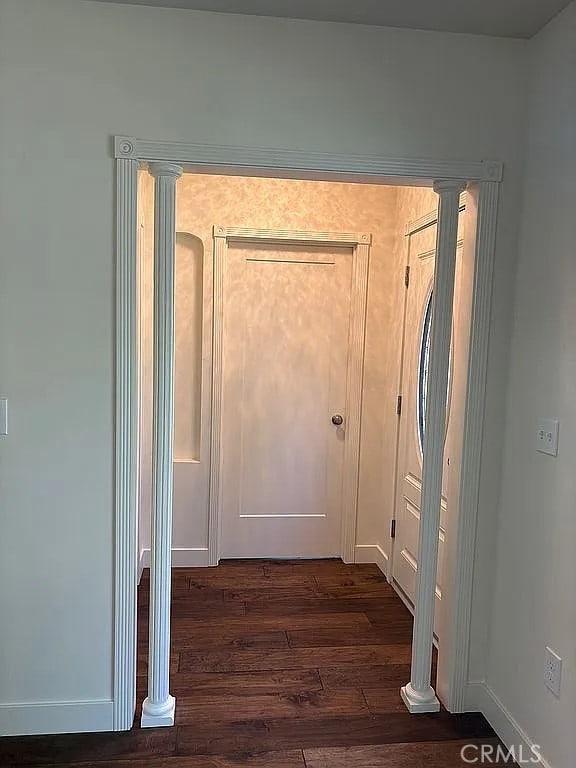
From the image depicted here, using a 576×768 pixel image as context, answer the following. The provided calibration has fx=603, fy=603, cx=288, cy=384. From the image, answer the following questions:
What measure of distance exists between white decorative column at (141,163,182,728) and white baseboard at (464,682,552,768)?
3.87 feet

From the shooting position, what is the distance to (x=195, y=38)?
208 centimetres

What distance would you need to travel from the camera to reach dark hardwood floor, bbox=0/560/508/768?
6.97ft

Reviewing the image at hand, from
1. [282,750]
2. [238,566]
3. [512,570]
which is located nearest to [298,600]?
[238,566]

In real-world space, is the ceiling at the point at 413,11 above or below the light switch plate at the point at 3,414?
above

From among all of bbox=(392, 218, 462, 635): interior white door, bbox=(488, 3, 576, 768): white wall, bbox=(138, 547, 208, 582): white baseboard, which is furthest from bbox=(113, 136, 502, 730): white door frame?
bbox=(138, 547, 208, 582): white baseboard

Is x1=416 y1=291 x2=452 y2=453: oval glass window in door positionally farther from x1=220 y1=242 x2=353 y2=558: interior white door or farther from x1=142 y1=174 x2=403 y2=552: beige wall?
x1=220 y1=242 x2=353 y2=558: interior white door

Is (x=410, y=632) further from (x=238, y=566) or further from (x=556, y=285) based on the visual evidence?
(x=556, y=285)

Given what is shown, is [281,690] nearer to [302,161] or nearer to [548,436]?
[548,436]

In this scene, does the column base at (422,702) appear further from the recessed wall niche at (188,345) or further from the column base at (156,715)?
the recessed wall niche at (188,345)

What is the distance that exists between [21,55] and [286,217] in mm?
1836

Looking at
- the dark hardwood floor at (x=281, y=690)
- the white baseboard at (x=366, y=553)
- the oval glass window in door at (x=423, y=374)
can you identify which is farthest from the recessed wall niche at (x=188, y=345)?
the oval glass window in door at (x=423, y=374)

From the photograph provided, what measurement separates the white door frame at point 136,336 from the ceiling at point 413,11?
46 cm

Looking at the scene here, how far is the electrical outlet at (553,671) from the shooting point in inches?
76.3

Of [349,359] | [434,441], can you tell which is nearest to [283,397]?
[349,359]
